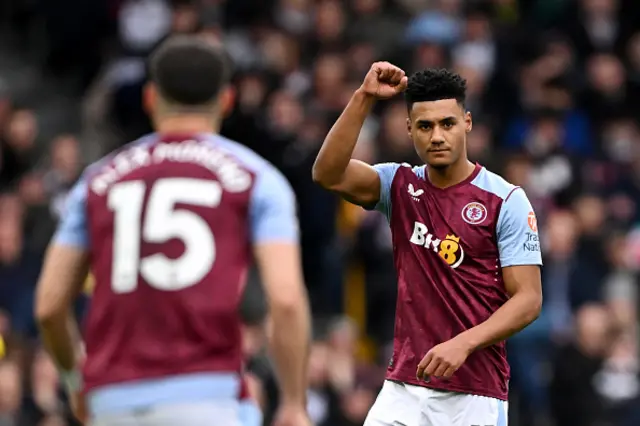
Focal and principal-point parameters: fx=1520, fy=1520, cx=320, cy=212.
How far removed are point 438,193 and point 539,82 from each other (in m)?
10.2

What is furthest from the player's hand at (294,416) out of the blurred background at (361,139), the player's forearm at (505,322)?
the blurred background at (361,139)

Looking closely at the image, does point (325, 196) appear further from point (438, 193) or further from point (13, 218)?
point (438, 193)

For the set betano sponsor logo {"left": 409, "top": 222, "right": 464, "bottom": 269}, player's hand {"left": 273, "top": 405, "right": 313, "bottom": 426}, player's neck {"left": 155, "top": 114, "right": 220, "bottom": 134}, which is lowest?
player's hand {"left": 273, "top": 405, "right": 313, "bottom": 426}

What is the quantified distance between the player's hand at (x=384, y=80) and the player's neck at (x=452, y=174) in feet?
1.54

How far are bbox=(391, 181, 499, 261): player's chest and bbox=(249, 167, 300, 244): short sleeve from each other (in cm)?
198

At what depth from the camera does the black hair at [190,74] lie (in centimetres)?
530

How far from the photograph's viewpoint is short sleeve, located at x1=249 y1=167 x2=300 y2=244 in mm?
5203

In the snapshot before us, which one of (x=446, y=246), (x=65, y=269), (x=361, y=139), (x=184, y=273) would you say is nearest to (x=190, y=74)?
(x=184, y=273)

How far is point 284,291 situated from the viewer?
5094 millimetres

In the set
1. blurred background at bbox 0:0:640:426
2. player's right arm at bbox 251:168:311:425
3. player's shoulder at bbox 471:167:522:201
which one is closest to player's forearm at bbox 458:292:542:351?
player's shoulder at bbox 471:167:522:201

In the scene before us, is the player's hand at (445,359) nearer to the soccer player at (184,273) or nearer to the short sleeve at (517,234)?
the short sleeve at (517,234)

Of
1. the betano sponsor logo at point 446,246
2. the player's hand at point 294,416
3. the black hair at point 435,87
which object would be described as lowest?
the player's hand at point 294,416

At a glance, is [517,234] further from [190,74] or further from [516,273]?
[190,74]

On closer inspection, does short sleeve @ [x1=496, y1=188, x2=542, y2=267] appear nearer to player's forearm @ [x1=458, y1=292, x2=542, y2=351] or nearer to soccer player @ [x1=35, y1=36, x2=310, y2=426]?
player's forearm @ [x1=458, y1=292, x2=542, y2=351]
